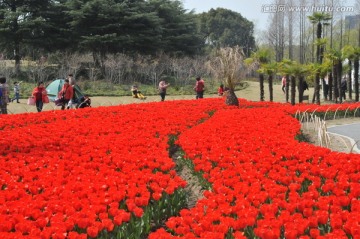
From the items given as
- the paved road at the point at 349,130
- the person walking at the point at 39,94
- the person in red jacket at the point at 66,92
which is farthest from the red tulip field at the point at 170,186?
the person walking at the point at 39,94

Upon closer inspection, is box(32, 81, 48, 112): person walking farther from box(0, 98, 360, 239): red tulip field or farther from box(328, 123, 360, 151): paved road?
Answer: box(328, 123, 360, 151): paved road

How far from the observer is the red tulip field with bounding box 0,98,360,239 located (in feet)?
13.1

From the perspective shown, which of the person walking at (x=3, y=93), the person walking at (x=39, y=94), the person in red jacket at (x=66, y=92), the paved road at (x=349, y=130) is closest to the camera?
the paved road at (x=349, y=130)

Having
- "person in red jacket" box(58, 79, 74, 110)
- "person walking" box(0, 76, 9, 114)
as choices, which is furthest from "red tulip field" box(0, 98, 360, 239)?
"person in red jacket" box(58, 79, 74, 110)

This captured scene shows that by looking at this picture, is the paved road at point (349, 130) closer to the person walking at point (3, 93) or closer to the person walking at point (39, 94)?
the person walking at point (39, 94)

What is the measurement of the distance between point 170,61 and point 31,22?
15.0 meters

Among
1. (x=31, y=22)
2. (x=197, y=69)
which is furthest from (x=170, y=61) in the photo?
(x=31, y=22)

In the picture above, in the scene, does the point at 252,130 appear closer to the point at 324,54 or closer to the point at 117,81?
the point at 324,54

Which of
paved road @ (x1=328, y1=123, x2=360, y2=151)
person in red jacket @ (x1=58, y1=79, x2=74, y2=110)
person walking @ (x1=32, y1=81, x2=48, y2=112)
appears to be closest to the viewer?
paved road @ (x1=328, y1=123, x2=360, y2=151)

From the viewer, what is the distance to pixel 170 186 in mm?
5266

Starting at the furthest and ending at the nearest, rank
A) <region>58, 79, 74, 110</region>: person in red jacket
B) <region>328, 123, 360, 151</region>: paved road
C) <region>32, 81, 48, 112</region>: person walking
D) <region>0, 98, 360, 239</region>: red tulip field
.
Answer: <region>32, 81, 48, 112</region>: person walking < <region>58, 79, 74, 110</region>: person in red jacket < <region>328, 123, 360, 151</region>: paved road < <region>0, 98, 360, 239</region>: red tulip field

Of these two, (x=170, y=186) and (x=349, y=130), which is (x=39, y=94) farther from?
(x=170, y=186)

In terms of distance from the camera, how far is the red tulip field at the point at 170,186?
3.99 m

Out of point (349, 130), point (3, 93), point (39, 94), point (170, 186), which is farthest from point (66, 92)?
point (170, 186)
